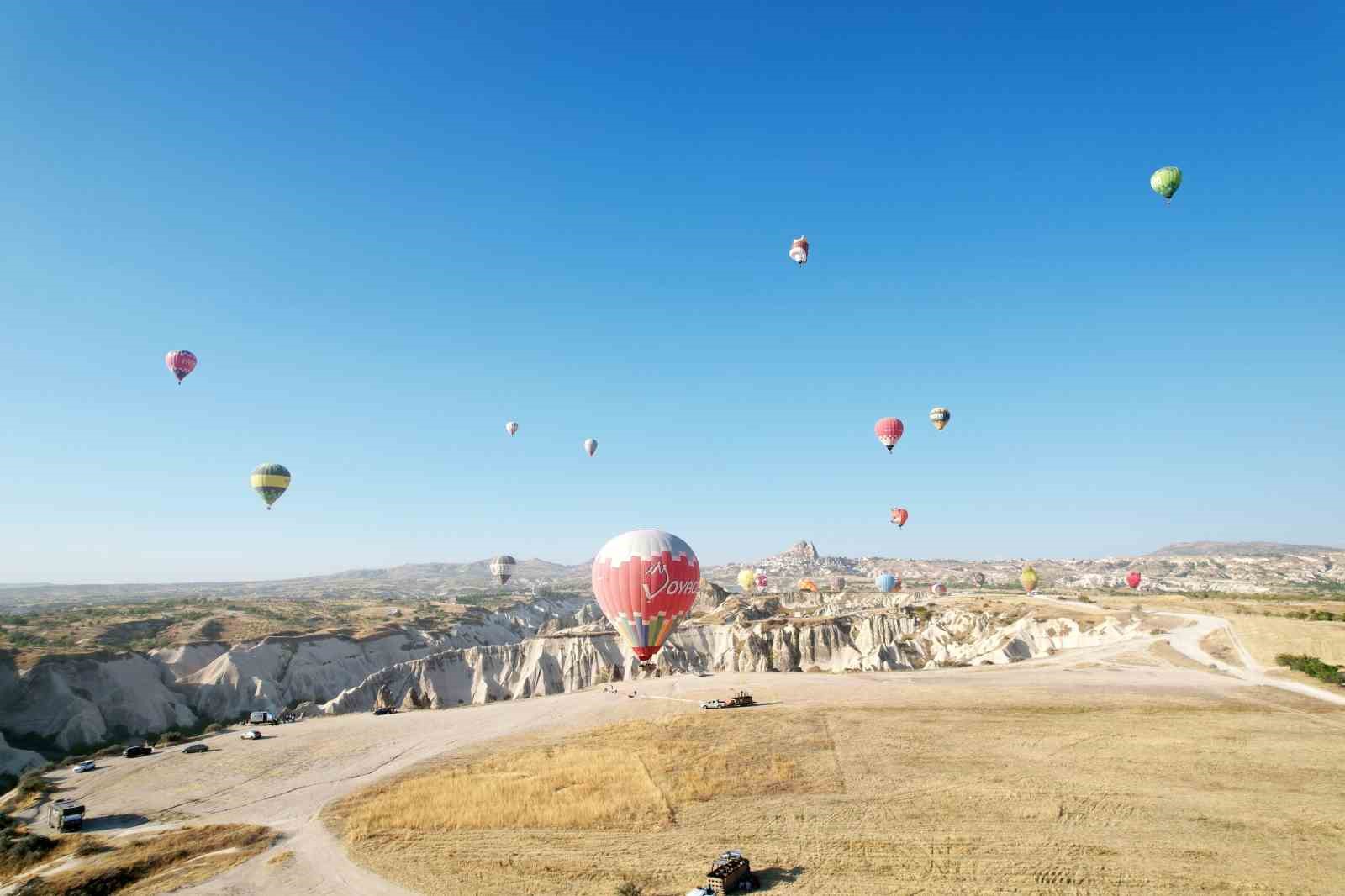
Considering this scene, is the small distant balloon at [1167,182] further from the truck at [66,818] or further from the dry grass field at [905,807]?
the truck at [66,818]

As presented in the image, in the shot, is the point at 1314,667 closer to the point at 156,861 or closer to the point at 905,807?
the point at 905,807

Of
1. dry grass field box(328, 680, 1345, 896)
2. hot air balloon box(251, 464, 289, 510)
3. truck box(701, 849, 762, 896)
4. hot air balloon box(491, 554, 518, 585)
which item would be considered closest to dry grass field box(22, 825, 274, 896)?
dry grass field box(328, 680, 1345, 896)

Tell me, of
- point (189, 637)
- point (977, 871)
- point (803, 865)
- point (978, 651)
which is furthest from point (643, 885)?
point (189, 637)

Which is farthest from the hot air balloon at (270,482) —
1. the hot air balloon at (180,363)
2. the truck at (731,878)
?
the truck at (731,878)

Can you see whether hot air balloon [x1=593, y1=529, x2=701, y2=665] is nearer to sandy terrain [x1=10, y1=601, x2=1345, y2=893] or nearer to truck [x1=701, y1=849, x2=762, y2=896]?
sandy terrain [x1=10, y1=601, x2=1345, y2=893]

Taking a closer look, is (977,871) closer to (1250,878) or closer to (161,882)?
(1250,878)

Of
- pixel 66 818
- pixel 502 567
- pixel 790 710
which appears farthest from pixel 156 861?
pixel 502 567
